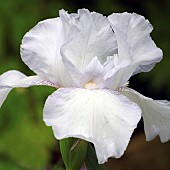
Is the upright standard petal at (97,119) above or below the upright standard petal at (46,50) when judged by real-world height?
below

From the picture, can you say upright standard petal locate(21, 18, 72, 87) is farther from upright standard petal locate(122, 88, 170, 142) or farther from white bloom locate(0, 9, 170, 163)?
upright standard petal locate(122, 88, 170, 142)

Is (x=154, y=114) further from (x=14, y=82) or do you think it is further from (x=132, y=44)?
(x=14, y=82)

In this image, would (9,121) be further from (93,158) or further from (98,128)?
(98,128)

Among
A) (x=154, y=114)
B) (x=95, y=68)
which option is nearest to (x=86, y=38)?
(x=95, y=68)

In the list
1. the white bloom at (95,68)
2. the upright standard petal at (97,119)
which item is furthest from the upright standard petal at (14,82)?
the upright standard petal at (97,119)

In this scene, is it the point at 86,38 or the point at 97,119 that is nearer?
the point at 97,119

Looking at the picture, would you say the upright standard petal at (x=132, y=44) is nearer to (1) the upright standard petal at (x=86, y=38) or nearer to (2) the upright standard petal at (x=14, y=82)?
(1) the upright standard petal at (x=86, y=38)

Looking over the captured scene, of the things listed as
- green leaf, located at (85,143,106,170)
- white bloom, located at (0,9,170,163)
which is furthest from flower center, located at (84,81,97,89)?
green leaf, located at (85,143,106,170)
